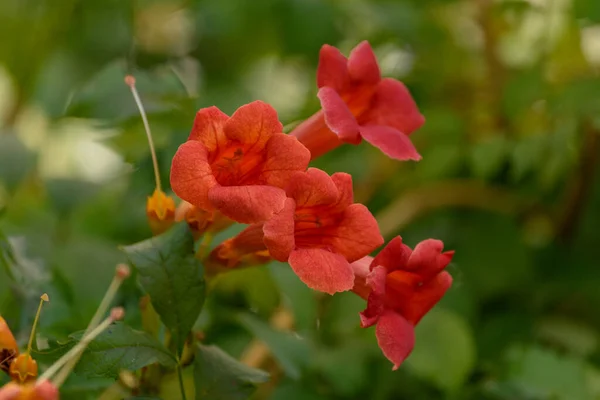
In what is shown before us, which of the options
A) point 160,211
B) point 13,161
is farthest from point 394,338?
point 13,161

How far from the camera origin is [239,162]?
0.66 meters

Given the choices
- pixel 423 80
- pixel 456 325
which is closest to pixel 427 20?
pixel 423 80

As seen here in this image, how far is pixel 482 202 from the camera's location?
147cm

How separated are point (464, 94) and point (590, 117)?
1.62 ft

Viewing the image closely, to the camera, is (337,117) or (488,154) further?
(488,154)

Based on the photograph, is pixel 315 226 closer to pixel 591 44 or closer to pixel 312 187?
pixel 312 187

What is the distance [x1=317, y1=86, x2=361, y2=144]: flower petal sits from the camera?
0.67 metres

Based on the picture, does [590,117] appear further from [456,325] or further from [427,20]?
[427,20]

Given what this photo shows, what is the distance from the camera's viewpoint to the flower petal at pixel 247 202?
0.57m

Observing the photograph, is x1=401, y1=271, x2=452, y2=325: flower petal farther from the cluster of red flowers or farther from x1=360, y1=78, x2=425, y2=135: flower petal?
x1=360, y1=78, x2=425, y2=135: flower petal

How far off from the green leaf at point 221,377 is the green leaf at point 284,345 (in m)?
0.21

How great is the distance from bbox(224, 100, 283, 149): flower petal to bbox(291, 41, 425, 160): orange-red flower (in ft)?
0.21

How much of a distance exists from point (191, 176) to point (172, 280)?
10 cm

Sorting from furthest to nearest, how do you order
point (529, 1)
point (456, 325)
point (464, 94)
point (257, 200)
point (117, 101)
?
point (464, 94), point (529, 1), point (456, 325), point (117, 101), point (257, 200)
